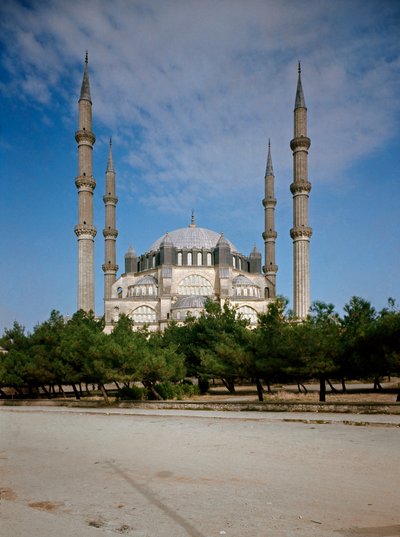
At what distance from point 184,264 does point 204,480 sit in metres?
48.5

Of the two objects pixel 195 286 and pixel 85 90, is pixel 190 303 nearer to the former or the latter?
pixel 195 286

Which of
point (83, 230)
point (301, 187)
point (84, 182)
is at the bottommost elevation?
point (83, 230)

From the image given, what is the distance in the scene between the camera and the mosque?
42.1m

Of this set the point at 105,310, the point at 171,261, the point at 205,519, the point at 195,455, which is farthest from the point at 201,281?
the point at 205,519

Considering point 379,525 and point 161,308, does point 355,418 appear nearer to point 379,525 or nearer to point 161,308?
point 379,525

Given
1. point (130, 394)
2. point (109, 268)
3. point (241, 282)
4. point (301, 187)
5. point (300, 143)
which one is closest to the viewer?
point (130, 394)

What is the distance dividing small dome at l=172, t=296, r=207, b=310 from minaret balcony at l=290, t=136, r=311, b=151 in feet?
53.6

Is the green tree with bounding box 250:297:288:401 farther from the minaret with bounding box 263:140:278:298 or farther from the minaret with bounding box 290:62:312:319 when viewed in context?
the minaret with bounding box 263:140:278:298

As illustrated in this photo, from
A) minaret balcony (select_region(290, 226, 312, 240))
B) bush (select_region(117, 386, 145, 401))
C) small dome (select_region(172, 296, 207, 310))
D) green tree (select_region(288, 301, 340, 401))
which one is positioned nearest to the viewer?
green tree (select_region(288, 301, 340, 401))

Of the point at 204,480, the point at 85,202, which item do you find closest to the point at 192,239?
the point at 85,202

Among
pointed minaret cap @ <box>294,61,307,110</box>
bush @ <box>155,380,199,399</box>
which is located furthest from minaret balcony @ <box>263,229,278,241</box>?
bush @ <box>155,380,199,399</box>

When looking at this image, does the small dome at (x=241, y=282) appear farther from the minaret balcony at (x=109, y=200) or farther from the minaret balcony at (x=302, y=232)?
the minaret balcony at (x=109, y=200)

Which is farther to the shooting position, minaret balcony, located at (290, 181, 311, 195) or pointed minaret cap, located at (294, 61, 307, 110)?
pointed minaret cap, located at (294, 61, 307, 110)

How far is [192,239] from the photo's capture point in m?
60.2
